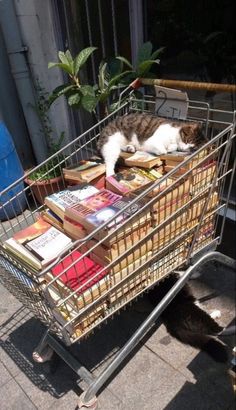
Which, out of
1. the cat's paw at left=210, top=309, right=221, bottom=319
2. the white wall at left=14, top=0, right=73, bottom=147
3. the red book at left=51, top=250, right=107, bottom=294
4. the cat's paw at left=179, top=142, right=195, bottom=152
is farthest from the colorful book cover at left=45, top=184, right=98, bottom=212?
the white wall at left=14, top=0, right=73, bottom=147

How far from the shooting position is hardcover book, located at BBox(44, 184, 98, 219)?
193 cm

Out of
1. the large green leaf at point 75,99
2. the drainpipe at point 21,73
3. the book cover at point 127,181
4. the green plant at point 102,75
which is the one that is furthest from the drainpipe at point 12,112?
the book cover at point 127,181

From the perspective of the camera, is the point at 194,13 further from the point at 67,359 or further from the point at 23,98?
the point at 67,359

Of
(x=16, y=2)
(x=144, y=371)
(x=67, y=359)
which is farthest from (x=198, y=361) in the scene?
(x=16, y=2)

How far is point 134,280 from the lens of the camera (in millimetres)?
1838

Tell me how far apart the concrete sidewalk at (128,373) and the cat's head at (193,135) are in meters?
1.29

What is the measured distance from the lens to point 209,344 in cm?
220

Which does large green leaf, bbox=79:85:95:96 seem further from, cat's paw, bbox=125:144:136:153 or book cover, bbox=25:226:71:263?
book cover, bbox=25:226:71:263

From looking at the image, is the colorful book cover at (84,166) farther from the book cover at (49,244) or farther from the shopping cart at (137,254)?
the shopping cart at (137,254)

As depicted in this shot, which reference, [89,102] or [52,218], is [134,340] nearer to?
[52,218]

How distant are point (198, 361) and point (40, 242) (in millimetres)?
1274

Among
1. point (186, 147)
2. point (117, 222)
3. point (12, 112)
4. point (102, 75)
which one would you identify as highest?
point (102, 75)

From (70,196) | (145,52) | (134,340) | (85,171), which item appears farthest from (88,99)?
(134,340)

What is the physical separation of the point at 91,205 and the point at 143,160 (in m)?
0.44
